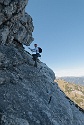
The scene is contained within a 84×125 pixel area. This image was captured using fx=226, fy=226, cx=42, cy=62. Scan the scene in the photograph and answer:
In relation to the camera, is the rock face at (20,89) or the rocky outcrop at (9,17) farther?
the rocky outcrop at (9,17)

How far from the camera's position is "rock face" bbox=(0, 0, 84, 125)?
2711cm

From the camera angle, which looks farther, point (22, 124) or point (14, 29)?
point (14, 29)

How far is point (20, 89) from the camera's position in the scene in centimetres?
3141

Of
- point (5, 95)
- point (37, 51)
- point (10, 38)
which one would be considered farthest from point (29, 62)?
point (5, 95)

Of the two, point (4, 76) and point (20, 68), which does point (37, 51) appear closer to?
point (20, 68)

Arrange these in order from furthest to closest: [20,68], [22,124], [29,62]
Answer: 1. [29,62]
2. [20,68]
3. [22,124]

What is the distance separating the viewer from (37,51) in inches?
1703

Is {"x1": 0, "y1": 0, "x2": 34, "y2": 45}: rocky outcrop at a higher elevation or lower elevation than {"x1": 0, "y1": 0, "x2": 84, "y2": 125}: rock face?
higher

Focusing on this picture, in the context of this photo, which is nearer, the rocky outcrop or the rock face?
the rock face

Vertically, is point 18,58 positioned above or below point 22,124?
above

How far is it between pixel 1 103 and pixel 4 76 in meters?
5.28

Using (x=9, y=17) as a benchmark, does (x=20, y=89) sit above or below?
below

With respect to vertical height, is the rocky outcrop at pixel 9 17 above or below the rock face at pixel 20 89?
above

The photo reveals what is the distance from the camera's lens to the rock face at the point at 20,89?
27.1 meters
